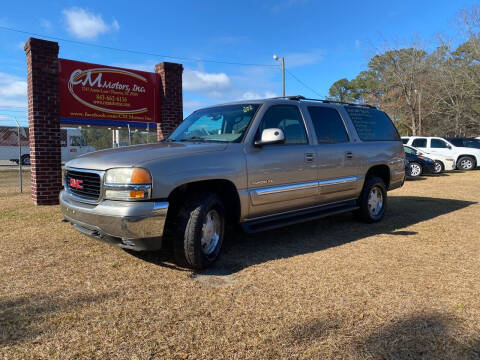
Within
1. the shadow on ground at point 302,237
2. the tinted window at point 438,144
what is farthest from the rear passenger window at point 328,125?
the tinted window at point 438,144

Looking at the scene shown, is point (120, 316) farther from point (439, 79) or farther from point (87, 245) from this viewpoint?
point (439, 79)

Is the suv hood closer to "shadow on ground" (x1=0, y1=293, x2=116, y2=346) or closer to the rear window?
"shadow on ground" (x1=0, y1=293, x2=116, y2=346)

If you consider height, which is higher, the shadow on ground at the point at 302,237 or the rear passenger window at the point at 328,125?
the rear passenger window at the point at 328,125

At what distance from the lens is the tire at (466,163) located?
60.5ft

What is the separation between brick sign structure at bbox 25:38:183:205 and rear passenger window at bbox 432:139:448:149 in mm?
13818

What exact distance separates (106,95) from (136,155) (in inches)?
225

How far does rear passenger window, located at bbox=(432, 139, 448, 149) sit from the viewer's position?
59.6 ft

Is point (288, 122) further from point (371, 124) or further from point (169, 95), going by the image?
point (169, 95)

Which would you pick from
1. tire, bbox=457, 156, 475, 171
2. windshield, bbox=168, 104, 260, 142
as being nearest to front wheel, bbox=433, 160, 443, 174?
tire, bbox=457, 156, 475, 171

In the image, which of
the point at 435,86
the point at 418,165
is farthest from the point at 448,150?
the point at 435,86

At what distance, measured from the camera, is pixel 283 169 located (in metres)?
4.52

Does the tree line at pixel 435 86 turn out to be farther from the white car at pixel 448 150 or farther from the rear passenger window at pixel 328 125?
the rear passenger window at pixel 328 125

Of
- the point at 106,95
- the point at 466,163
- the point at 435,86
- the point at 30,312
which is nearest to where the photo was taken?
the point at 30,312

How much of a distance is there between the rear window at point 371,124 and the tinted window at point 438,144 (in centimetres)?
1316
